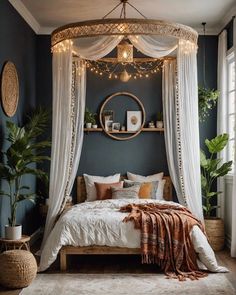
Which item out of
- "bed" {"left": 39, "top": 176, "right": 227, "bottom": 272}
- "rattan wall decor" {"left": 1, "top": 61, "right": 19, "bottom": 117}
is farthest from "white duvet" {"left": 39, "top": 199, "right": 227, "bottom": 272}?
"rattan wall decor" {"left": 1, "top": 61, "right": 19, "bottom": 117}

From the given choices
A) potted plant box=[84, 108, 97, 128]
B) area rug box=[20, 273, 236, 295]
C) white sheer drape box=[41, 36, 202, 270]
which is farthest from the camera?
potted plant box=[84, 108, 97, 128]

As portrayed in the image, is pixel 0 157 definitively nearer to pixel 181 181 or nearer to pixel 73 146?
pixel 73 146

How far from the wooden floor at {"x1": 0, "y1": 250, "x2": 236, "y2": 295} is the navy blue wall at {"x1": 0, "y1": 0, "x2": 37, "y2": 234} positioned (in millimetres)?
955

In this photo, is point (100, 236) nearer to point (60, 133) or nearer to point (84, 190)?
point (60, 133)

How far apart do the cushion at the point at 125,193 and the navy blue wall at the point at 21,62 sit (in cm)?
125

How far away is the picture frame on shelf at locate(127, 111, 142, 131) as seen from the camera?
734cm

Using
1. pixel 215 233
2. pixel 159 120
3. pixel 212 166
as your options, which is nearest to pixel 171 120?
pixel 159 120

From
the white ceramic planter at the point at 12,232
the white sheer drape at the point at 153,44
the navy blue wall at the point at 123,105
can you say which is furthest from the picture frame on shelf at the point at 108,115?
the white ceramic planter at the point at 12,232

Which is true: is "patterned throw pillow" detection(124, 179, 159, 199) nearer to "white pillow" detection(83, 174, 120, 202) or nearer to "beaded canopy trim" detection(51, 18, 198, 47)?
"white pillow" detection(83, 174, 120, 202)

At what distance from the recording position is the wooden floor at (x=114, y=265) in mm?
5383

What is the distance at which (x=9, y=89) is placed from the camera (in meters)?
5.66

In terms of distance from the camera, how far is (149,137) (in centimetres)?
738

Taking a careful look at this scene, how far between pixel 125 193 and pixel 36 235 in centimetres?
152

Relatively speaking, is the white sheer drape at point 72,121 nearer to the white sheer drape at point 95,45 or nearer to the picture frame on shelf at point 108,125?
the white sheer drape at point 95,45
